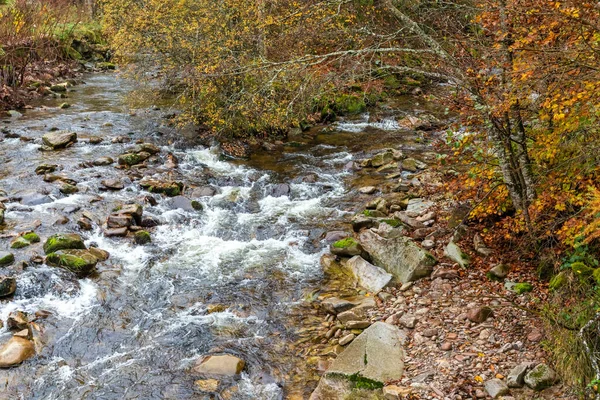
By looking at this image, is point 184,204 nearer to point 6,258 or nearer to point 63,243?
point 63,243

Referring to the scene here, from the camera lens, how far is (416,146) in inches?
617

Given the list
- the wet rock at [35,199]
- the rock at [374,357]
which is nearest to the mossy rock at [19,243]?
the wet rock at [35,199]

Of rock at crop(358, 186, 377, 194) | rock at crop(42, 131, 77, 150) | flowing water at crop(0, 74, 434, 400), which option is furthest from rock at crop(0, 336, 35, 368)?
rock at crop(42, 131, 77, 150)

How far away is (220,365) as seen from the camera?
21.7 ft

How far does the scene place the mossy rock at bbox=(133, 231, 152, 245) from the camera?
9945 millimetres

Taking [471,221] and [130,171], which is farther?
[130,171]

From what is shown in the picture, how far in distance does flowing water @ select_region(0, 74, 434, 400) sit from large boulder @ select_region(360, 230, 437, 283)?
1240 millimetres

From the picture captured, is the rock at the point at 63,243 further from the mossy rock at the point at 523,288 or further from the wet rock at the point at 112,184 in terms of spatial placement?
the mossy rock at the point at 523,288

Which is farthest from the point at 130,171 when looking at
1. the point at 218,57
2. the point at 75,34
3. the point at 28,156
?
the point at 75,34

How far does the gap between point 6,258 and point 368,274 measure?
6765mm

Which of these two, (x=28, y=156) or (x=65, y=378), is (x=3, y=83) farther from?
(x=65, y=378)

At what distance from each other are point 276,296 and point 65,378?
3502mm

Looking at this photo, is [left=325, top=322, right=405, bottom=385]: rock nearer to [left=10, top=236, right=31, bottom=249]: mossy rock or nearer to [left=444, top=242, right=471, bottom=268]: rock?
[left=444, top=242, right=471, bottom=268]: rock

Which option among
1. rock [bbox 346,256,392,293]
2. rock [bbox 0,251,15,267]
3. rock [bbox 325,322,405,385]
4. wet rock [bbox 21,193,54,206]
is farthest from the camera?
wet rock [bbox 21,193,54,206]
